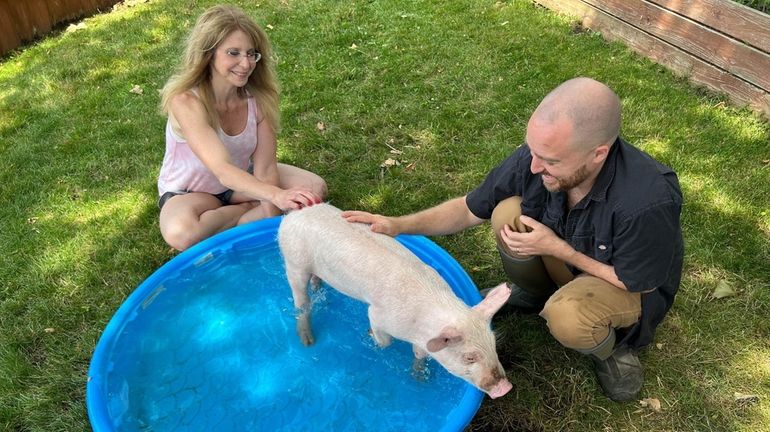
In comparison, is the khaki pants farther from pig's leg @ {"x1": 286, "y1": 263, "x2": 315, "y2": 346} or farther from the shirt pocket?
pig's leg @ {"x1": 286, "y1": 263, "x2": 315, "y2": 346}

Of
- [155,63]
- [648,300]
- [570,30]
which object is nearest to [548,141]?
[648,300]

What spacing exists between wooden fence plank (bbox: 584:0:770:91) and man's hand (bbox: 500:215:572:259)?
3713 mm

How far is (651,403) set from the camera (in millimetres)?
3414

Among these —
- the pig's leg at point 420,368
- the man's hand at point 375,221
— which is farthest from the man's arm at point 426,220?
the pig's leg at point 420,368

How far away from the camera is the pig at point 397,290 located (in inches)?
107

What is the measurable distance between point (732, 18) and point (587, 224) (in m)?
3.90

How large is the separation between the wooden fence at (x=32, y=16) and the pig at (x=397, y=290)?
25.7ft

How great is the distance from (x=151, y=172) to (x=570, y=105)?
4406 mm

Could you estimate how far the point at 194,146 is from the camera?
3953 mm

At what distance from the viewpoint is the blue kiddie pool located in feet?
11.6

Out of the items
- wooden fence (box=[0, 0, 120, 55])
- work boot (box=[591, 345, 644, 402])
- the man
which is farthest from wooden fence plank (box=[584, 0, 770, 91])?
wooden fence (box=[0, 0, 120, 55])

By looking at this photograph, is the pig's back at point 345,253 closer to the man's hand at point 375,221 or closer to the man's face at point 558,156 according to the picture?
the man's hand at point 375,221

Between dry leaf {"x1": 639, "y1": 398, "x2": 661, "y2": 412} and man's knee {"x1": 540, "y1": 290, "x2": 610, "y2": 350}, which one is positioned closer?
man's knee {"x1": 540, "y1": 290, "x2": 610, "y2": 350}

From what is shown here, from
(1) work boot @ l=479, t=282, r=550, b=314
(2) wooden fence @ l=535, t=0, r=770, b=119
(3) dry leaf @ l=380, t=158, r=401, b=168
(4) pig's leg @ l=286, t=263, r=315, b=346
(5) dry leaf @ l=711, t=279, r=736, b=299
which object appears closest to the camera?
(4) pig's leg @ l=286, t=263, r=315, b=346
